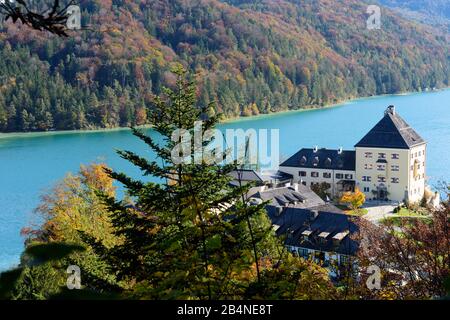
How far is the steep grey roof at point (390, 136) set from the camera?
22531mm

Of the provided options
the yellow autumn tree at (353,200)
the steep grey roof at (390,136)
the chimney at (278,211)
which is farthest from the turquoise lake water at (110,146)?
the chimney at (278,211)

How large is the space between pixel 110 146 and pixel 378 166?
14897 mm

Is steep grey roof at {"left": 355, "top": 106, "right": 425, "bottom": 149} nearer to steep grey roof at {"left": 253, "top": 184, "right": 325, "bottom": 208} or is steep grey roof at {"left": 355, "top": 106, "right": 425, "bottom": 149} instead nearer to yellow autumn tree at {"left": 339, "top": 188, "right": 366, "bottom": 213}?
yellow autumn tree at {"left": 339, "top": 188, "right": 366, "bottom": 213}

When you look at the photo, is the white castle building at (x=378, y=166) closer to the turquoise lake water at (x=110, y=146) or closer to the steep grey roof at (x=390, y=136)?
→ the steep grey roof at (x=390, y=136)

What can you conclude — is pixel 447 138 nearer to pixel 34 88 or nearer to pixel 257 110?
pixel 257 110

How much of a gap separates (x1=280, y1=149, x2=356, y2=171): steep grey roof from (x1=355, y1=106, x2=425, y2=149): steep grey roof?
0.69 m

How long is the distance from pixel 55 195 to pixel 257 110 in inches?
1372

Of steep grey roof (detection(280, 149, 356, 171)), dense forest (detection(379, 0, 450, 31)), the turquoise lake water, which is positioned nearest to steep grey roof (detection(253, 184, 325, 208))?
steep grey roof (detection(280, 149, 356, 171))

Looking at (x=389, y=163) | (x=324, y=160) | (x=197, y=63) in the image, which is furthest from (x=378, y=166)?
(x=197, y=63)

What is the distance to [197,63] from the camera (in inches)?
2176

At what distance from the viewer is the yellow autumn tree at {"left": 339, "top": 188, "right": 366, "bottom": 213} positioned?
66.2ft

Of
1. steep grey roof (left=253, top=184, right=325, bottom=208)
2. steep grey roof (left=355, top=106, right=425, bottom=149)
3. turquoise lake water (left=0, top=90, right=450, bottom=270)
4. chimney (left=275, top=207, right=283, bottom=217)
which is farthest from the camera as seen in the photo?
steep grey roof (left=355, top=106, right=425, bottom=149)

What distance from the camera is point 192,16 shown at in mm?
61812
